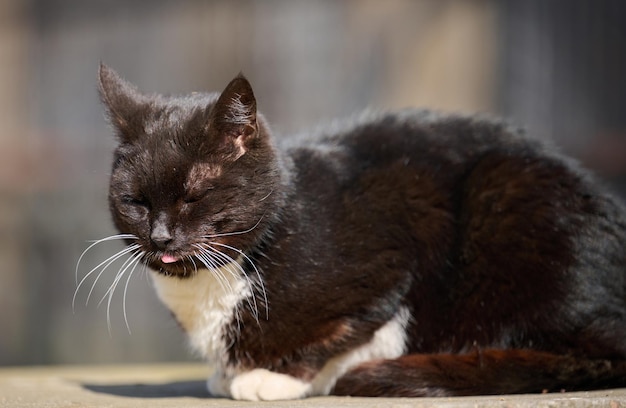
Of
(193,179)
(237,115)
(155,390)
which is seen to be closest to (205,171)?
(193,179)

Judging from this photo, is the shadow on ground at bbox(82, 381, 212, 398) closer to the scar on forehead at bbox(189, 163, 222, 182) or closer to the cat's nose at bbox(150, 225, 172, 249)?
the cat's nose at bbox(150, 225, 172, 249)

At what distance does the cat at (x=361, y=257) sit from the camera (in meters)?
2.64

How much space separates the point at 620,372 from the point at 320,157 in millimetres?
1085

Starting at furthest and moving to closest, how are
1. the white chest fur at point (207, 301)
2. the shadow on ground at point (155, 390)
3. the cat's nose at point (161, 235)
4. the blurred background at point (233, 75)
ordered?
the blurred background at point (233, 75) < the shadow on ground at point (155, 390) < the white chest fur at point (207, 301) < the cat's nose at point (161, 235)

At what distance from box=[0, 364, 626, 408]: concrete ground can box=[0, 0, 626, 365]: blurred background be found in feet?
5.29

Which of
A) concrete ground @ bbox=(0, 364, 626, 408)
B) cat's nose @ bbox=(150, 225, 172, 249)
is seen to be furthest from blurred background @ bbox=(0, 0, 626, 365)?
cat's nose @ bbox=(150, 225, 172, 249)

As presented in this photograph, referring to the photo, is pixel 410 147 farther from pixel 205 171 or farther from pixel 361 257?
pixel 205 171

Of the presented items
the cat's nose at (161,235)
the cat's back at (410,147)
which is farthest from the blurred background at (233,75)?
the cat's nose at (161,235)

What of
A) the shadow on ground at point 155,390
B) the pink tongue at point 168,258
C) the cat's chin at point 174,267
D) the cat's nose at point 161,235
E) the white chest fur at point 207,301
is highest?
the cat's nose at point 161,235

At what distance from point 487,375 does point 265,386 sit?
0.63 metres

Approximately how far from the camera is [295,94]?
5.65 metres

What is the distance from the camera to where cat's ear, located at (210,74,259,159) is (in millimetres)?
2547

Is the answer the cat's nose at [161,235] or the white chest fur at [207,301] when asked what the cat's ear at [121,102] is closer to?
the cat's nose at [161,235]

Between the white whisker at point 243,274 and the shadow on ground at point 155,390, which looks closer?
the white whisker at point 243,274
